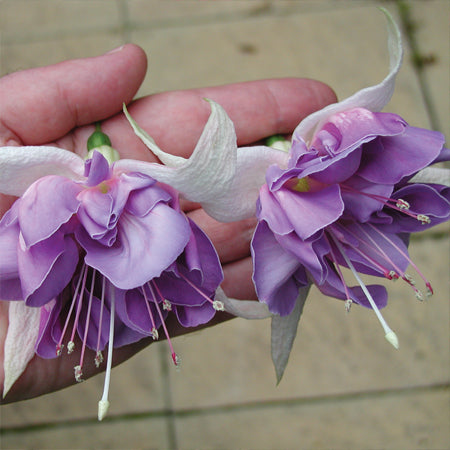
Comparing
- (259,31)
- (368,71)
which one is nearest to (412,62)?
(368,71)

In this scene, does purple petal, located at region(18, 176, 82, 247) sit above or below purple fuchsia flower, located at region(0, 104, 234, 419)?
above

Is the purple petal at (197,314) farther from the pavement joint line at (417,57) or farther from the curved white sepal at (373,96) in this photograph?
the pavement joint line at (417,57)

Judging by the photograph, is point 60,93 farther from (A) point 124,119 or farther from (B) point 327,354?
(B) point 327,354

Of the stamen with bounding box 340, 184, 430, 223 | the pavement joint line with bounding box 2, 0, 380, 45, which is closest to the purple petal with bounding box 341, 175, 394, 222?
the stamen with bounding box 340, 184, 430, 223

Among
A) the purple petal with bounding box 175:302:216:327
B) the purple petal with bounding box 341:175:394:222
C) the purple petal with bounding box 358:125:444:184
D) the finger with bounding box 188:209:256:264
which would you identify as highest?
the purple petal with bounding box 358:125:444:184

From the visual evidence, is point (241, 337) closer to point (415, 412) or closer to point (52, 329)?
point (415, 412)

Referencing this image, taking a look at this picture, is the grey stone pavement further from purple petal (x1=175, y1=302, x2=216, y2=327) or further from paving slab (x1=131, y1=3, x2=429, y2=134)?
purple petal (x1=175, y1=302, x2=216, y2=327)

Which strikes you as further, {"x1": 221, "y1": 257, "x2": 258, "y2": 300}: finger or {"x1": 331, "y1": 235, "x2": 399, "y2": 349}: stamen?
{"x1": 221, "y1": 257, "x2": 258, "y2": 300}: finger

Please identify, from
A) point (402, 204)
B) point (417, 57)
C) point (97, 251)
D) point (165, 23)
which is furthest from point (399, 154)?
point (165, 23)
